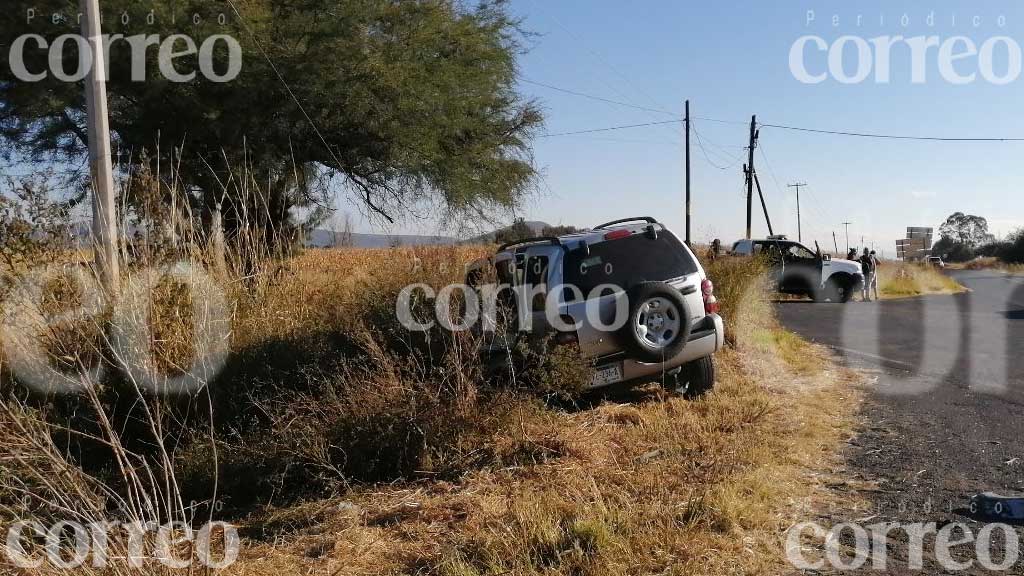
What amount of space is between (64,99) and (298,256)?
614 cm

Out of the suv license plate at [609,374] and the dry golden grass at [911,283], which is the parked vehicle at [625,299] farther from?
the dry golden grass at [911,283]

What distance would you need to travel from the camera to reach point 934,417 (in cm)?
730

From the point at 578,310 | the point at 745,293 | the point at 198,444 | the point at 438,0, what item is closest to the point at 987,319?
the point at 745,293

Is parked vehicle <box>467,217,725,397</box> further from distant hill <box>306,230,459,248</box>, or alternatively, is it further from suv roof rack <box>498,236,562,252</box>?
distant hill <box>306,230,459,248</box>

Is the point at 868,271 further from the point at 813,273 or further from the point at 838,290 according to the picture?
the point at 813,273

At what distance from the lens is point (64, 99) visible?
1355 cm

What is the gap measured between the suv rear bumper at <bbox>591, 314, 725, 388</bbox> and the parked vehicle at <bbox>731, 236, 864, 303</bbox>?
677 inches

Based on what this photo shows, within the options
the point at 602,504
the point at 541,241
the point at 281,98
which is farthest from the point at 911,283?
the point at 602,504

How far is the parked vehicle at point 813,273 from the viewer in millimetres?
24078

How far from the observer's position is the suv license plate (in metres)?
6.87

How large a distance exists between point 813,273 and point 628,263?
1847 cm

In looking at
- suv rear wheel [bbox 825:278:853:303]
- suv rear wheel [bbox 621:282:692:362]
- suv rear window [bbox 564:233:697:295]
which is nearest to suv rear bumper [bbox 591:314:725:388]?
suv rear wheel [bbox 621:282:692:362]

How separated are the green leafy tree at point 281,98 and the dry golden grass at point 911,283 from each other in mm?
21007

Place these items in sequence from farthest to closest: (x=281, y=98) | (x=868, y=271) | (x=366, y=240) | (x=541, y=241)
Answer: (x=868, y=271), (x=281, y=98), (x=366, y=240), (x=541, y=241)
